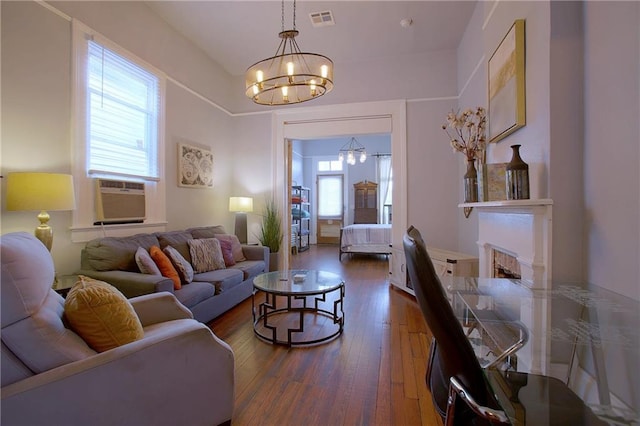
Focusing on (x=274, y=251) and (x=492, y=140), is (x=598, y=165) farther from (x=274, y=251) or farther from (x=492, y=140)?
(x=274, y=251)

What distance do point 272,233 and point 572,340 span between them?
3.98 meters

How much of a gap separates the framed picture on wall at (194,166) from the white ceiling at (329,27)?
152 centimetres

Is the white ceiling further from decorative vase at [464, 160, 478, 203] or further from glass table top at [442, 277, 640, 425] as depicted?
glass table top at [442, 277, 640, 425]

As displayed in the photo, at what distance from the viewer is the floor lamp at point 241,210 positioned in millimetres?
4566

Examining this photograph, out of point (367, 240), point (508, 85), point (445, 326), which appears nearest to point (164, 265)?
point (445, 326)

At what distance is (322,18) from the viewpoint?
140 inches

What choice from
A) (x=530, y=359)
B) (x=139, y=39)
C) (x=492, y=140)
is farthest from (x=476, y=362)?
(x=139, y=39)

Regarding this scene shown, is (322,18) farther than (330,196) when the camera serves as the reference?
No

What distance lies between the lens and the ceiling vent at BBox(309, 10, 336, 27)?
3467 mm

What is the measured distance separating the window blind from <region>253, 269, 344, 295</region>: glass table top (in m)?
1.90

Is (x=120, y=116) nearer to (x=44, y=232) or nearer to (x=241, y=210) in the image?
(x=44, y=232)

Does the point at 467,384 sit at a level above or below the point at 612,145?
below

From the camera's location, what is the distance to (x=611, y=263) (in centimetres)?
144

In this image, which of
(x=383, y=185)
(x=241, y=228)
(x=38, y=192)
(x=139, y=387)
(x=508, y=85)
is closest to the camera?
(x=139, y=387)
